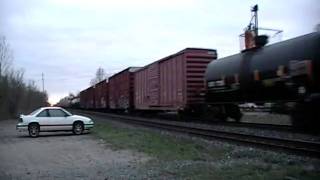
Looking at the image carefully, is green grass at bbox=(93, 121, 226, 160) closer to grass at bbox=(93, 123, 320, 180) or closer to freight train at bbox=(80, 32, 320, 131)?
grass at bbox=(93, 123, 320, 180)

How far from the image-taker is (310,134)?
1688cm

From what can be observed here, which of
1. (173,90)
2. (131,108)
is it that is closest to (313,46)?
(173,90)

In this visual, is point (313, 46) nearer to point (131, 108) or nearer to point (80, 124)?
point (80, 124)

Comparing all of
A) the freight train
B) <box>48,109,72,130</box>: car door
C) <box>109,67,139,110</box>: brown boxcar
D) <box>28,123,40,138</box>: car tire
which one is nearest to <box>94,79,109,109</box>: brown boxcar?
<box>109,67,139,110</box>: brown boxcar

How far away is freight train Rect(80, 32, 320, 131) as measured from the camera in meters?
17.8

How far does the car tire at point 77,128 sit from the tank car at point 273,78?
7.23 meters

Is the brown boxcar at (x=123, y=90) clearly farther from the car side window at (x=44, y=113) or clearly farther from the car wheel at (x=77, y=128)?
the car side window at (x=44, y=113)

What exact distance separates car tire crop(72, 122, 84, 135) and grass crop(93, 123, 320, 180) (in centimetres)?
795

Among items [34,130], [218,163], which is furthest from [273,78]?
[34,130]

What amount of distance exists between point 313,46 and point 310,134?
3.19m

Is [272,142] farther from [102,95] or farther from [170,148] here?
[102,95]

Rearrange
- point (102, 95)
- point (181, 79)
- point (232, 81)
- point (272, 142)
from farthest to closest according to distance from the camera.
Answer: point (102, 95)
point (181, 79)
point (232, 81)
point (272, 142)

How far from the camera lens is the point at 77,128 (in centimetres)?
2347

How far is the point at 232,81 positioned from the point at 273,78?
3.88 meters
